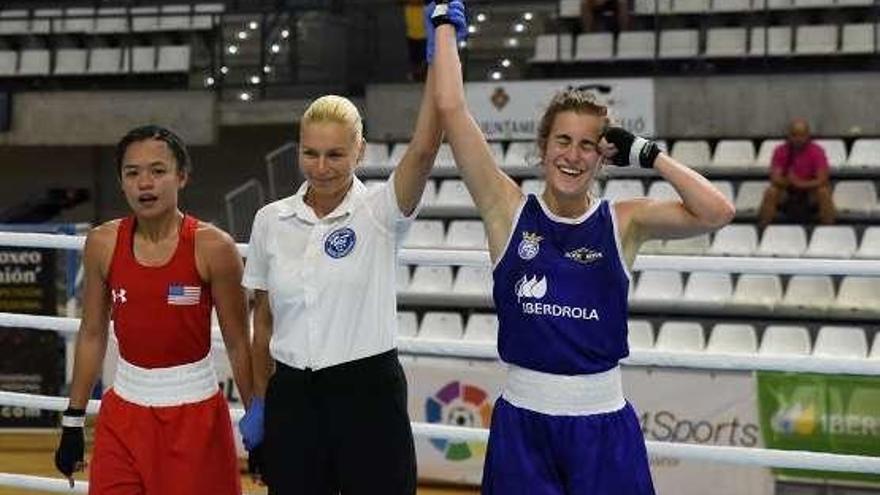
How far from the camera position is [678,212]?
284 centimetres

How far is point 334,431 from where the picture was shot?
9.64 feet

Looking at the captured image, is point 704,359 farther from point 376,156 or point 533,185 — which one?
point 376,156

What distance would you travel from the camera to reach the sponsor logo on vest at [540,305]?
278 centimetres

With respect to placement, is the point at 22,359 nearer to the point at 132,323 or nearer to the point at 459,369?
the point at 459,369

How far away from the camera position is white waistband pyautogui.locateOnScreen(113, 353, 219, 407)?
3166 millimetres

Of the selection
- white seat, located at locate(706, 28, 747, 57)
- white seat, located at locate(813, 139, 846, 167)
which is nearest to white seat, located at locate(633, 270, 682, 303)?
white seat, located at locate(813, 139, 846, 167)

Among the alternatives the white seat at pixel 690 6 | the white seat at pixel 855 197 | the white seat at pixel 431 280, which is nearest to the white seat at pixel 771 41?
the white seat at pixel 690 6

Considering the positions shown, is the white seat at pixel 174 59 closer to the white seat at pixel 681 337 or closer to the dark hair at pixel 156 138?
the white seat at pixel 681 337

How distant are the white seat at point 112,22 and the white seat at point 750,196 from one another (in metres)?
6.72

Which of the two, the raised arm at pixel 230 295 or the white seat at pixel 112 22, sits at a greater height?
the white seat at pixel 112 22

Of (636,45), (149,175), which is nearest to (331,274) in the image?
(149,175)

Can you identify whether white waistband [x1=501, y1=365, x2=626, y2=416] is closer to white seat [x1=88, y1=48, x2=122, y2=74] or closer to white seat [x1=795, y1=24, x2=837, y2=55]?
white seat [x1=795, y1=24, x2=837, y2=55]

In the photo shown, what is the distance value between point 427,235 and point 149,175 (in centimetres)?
653

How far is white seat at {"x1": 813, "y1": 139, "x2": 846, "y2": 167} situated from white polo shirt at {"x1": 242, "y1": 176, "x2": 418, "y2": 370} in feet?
23.4
